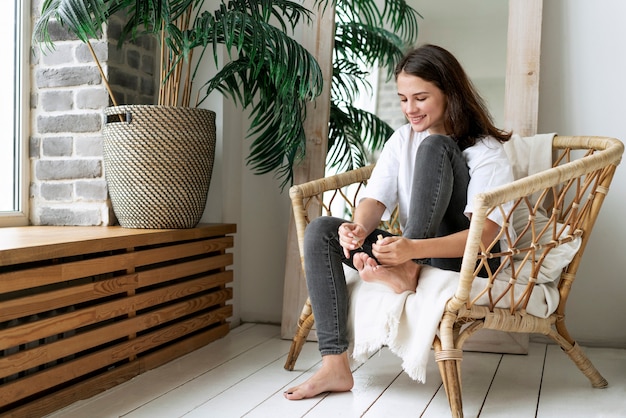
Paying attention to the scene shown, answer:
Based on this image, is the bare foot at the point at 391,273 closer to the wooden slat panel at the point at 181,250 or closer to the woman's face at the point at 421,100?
the woman's face at the point at 421,100

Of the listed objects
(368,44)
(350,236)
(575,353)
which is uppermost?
(368,44)

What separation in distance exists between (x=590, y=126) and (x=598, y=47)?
29 centimetres

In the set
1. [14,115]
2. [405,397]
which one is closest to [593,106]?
[405,397]

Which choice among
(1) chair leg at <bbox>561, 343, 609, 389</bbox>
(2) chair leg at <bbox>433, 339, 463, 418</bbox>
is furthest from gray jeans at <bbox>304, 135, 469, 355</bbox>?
(1) chair leg at <bbox>561, 343, 609, 389</bbox>

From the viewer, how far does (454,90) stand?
6.86 feet

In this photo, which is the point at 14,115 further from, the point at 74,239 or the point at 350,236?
the point at 350,236

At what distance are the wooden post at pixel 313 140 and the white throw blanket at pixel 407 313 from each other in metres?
0.69

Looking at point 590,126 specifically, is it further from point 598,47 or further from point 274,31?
point 274,31

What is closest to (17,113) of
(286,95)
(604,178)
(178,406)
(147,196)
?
(147,196)

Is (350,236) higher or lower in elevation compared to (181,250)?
higher

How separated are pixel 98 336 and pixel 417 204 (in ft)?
3.19

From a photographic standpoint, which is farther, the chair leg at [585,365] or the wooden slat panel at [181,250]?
the wooden slat panel at [181,250]

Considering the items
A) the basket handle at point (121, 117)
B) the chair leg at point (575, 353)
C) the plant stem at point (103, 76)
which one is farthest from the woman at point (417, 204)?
the plant stem at point (103, 76)

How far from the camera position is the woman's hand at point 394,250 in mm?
1791
